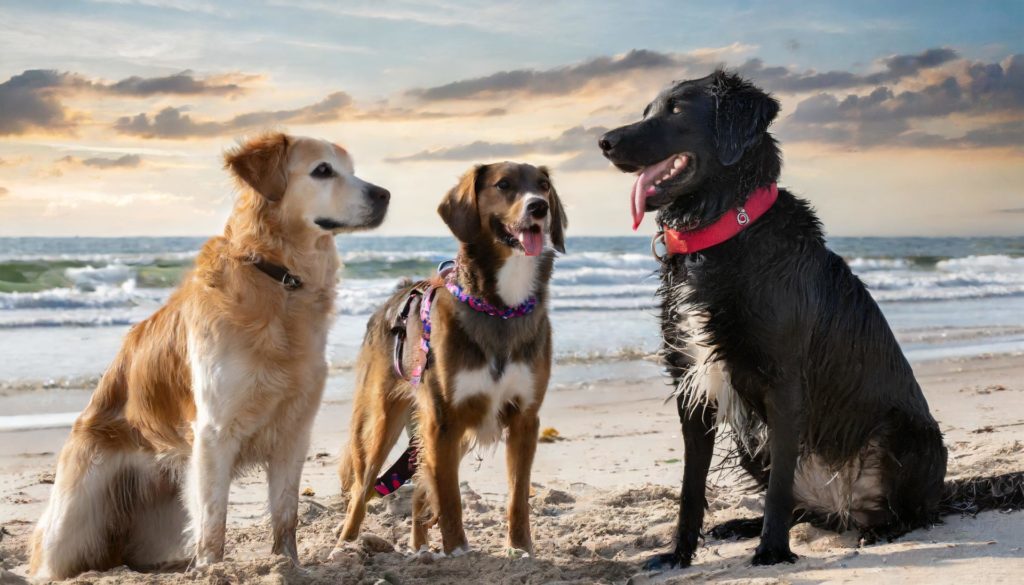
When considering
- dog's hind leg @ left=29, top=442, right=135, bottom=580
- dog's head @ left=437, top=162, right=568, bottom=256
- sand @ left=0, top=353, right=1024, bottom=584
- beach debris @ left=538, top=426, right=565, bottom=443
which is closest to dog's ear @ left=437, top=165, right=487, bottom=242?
dog's head @ left=437, top=162, right=568, bottom=256

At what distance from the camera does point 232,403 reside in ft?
12.8

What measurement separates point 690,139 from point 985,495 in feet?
6.74

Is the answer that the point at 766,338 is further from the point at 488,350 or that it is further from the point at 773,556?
the point at 488,350

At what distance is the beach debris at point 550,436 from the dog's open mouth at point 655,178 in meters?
3.64

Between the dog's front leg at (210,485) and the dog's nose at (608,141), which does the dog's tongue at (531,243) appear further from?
the dog's front leg at (210,485)

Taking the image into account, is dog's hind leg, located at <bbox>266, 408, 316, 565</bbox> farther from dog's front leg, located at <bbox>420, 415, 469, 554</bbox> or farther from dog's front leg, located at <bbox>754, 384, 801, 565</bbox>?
dog's front leg, located at <bbox>754, 384, 801, 565</bbox>

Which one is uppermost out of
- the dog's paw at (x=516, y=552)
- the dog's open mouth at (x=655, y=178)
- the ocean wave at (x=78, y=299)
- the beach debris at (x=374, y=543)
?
the dog's open mouth at (x=655, y=178)

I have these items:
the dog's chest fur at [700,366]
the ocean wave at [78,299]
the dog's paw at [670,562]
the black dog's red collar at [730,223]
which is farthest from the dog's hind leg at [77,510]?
the ocean wave at [78,299]

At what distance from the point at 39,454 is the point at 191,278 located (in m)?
3.47

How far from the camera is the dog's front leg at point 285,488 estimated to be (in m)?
4.16

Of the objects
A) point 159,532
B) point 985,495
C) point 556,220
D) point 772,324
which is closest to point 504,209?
point 556,220

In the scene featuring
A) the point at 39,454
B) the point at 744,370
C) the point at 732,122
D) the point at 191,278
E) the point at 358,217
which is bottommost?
the point at 39,454

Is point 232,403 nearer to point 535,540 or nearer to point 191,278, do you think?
point 191,278

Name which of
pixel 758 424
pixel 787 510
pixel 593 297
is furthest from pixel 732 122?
pixel 593 297
